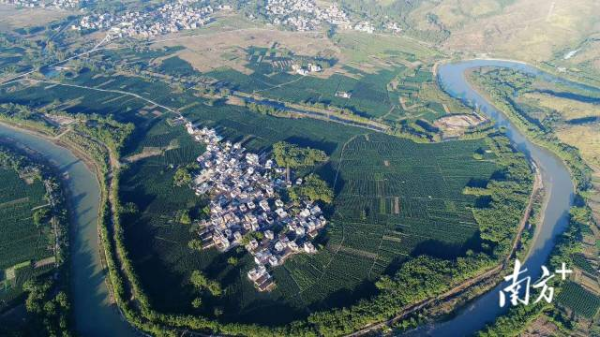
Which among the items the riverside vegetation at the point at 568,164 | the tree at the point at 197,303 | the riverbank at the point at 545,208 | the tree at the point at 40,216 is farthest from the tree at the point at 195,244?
the riverside vegetation at the point at 568,164

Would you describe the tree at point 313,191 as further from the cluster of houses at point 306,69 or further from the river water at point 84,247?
the cluster of houses at point 306,69

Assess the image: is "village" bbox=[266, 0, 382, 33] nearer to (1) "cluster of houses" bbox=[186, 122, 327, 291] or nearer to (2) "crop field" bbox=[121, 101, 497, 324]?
(2) "crop field" bbox=[121, 101, 497, 324]

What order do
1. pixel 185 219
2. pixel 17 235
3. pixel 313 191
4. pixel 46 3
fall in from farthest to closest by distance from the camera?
1. pixel 46 3
2. pixel 313 191
3. pixel 185 219
4. pixel 17 235

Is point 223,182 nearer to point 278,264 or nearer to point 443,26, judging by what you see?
point 278,264

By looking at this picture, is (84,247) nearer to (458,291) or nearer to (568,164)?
(458,291)

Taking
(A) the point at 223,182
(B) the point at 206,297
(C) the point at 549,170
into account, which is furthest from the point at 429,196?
(B) the point at 206,297

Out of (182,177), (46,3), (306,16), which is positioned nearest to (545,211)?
(182,177)

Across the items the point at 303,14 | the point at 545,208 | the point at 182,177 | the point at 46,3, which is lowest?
the point at 182,177
